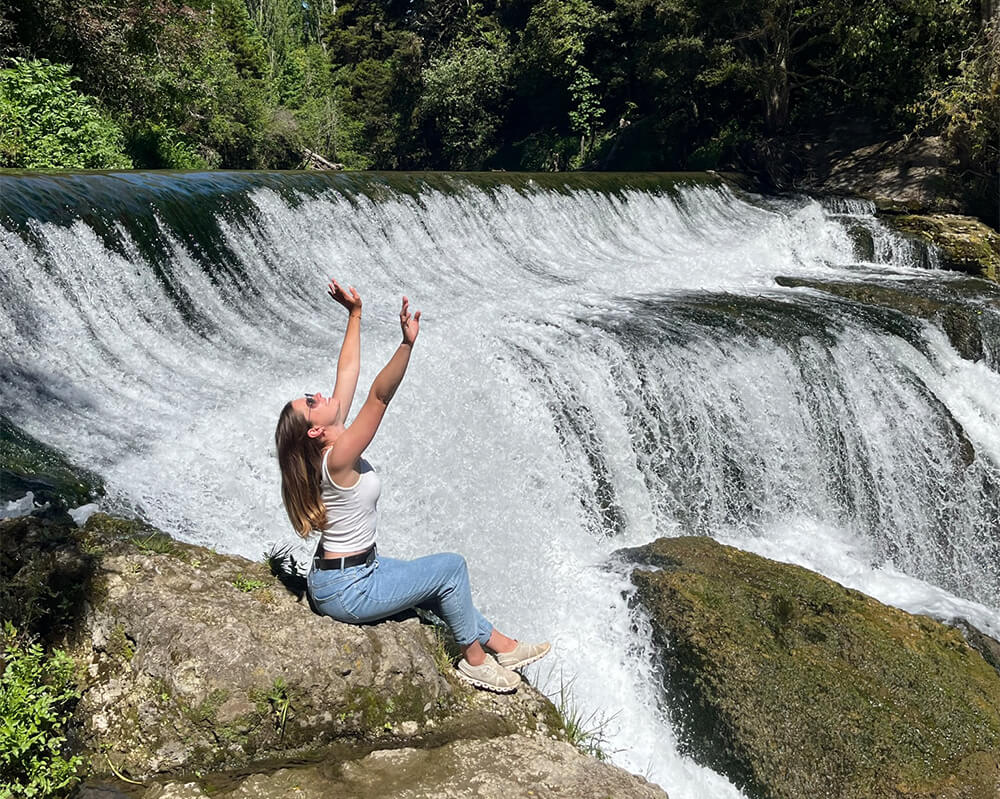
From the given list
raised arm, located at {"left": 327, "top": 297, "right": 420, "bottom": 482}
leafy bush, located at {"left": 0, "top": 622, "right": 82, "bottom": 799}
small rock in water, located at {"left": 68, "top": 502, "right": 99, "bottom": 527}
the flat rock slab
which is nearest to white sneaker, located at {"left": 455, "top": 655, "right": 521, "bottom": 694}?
the flat rock slab

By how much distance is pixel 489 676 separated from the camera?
122 inches

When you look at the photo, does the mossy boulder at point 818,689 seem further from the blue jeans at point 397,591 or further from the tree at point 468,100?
the tree at point 468,100

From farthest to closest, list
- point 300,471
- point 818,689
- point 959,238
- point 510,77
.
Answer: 1. point 510,77
2. point 959,238
3. point 818,689
4. point 300,471

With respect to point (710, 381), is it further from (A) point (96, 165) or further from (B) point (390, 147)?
(B) point (390, 147)

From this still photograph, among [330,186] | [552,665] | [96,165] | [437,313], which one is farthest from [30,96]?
[552,665]

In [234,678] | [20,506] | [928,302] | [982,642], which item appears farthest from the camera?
[928,302]

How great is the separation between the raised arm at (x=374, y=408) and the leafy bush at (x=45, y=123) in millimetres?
10964

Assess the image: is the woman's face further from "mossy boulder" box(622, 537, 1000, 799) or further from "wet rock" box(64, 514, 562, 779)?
"mossy boulder" box(622, 537, 1000, 799)

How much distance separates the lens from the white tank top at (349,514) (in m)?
2.82

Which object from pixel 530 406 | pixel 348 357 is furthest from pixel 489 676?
pixel 530 406

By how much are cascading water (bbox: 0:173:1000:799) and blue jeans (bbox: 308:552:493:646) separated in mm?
1421

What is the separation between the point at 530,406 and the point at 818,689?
3339mm

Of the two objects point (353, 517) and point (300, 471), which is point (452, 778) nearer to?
point (353, 517)

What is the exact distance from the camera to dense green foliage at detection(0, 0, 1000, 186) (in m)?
14.7
